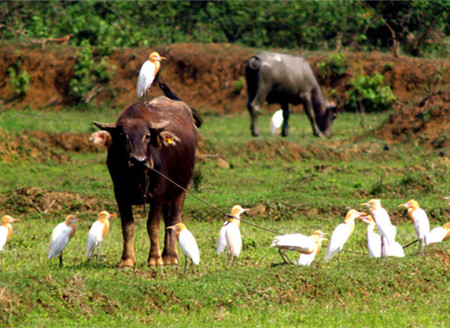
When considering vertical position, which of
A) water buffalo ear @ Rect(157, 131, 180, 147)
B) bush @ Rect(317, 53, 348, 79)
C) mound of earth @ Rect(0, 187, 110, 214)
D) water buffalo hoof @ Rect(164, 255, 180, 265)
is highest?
water buffalo ear @ Rect(157, 131, 180, 147)

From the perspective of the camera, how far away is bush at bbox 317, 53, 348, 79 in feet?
94.6

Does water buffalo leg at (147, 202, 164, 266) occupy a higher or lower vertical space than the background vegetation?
higher

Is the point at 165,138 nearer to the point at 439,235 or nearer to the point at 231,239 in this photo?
the point at 231,239

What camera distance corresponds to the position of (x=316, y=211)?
46.7ft

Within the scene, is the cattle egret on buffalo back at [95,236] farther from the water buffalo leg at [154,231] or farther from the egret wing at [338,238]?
the egret wing at [338,238]

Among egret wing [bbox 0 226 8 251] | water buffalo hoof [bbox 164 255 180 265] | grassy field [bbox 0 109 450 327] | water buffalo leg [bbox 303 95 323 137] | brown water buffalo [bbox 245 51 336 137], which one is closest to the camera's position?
grassy field [bbox 0 109 450 327]

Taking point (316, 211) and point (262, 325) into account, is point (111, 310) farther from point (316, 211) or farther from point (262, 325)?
point (316, 211)

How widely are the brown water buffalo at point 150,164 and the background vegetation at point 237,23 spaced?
1990 cm

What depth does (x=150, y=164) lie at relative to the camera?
9.23 m

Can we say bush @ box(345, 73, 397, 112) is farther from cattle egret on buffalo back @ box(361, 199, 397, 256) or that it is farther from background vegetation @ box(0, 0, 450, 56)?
cattle egret on buffalo back @ box(361, 199, 397, 256)

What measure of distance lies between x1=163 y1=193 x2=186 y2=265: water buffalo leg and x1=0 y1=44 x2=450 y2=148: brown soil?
17.4 metres

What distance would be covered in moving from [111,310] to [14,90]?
2124 cm

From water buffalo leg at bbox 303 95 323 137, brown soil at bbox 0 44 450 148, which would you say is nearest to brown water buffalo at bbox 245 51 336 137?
water buffalo leg at bbox 303 95 323 137

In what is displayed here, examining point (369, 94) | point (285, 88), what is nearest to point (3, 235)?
point (285, 88)
